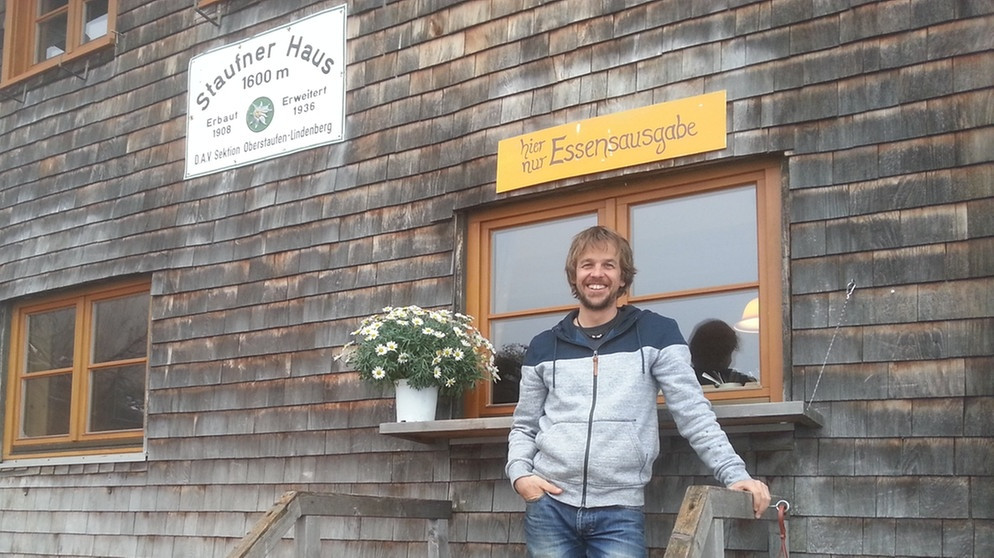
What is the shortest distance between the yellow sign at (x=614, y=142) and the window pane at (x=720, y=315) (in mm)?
524


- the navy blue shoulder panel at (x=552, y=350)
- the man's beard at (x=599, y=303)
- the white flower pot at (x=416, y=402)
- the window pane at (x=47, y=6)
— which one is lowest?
the white flower pot at (x=416, y=402)

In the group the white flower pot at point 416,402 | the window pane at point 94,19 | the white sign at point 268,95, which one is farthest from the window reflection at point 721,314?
the window pane at point 94,19

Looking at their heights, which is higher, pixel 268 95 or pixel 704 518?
pixel 268 95

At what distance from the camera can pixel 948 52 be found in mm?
3652

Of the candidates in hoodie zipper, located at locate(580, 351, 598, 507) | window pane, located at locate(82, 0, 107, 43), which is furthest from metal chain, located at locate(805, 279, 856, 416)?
window pane, located at locate(82, 0, 107, 43)

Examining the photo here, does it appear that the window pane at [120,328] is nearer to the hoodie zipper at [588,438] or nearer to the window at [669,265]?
the window at [669,265]

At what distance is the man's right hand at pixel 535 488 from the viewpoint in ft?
10.7

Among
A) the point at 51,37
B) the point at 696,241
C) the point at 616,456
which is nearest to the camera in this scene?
the point at 616,456

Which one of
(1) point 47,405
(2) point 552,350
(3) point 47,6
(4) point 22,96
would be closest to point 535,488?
(2) point 552,350

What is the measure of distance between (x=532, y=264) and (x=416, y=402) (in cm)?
72

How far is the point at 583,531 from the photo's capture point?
10.6 feet

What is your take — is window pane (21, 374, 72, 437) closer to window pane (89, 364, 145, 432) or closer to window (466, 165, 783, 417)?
window pane (89, 364, 145, 432)

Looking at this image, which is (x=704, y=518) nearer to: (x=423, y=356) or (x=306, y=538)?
(x=306, y=538)

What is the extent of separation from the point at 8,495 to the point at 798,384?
495 cm
